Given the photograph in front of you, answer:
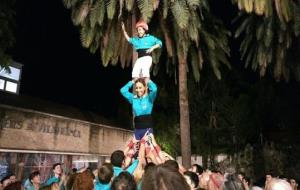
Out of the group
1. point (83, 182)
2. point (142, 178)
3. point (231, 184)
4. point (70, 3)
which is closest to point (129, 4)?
point (70, 3)

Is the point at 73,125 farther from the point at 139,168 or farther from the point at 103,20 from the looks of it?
the point at 139,168

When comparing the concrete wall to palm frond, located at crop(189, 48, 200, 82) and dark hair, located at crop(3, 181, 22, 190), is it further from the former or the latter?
dark hair, located at crop(3, 181, 22, 190)

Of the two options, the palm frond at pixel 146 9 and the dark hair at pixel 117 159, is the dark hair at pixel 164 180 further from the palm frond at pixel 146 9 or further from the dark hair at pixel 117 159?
the palm frond at pixel 146 9

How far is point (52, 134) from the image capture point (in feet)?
63.9

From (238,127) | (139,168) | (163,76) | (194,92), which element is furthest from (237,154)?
(139,168)

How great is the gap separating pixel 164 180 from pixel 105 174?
7.51 ft

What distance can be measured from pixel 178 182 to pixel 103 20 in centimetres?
1510

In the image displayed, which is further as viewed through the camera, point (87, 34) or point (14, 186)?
point (87, 34)

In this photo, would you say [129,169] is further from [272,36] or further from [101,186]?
[272,36]

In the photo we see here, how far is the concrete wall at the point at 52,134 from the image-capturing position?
16825 mm


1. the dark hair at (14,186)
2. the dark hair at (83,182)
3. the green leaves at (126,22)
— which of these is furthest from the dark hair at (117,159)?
the green leaves at (126,22)

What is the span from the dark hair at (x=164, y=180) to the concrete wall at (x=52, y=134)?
581 inches

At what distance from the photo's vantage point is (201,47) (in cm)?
2005

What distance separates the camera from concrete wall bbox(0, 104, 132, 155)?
55.2 feet
